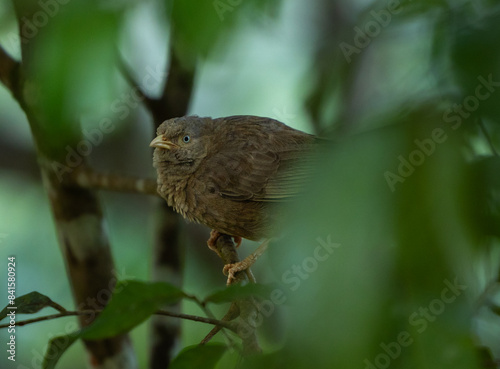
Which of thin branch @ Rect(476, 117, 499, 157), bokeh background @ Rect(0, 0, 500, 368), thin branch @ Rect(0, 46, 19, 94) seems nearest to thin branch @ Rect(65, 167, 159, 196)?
thin branch @ Rect(0, 46, 19, 94)

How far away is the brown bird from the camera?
2.76 meters

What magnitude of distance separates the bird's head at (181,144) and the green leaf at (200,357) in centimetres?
182

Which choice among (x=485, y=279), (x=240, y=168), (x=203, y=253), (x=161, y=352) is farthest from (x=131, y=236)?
(x=485, y=279)

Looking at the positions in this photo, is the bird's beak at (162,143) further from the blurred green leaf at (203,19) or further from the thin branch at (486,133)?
the thin branch at (486,133)

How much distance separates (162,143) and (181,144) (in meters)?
0.10

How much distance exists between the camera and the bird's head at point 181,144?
2977 millimetres

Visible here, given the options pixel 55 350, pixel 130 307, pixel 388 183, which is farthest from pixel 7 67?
pixel 388 183

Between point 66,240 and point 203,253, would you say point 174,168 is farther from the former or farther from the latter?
point 203,253

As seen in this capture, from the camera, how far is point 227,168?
289cm

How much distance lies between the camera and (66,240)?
288cm

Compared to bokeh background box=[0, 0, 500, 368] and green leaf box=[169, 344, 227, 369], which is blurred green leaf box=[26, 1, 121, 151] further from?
green leaf box=[169, 344, 227, 369]

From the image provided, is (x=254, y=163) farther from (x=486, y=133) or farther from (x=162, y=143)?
(x=486, y=133)

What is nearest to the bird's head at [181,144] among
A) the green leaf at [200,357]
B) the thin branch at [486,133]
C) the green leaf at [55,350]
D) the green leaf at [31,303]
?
the green leaf at [31,303]

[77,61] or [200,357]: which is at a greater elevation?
[77,61]
